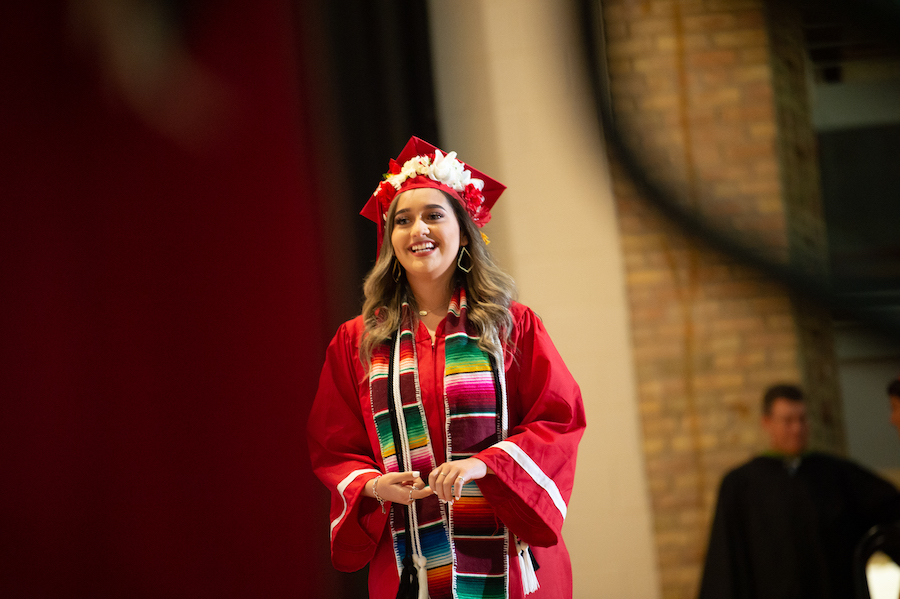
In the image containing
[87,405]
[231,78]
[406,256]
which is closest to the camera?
[406,256]

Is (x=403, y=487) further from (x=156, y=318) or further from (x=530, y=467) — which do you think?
(x=156, y=318)

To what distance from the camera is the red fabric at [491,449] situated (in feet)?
5.28

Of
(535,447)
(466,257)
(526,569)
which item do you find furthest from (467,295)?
(526,569)

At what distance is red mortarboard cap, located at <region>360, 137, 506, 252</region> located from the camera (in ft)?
6.05

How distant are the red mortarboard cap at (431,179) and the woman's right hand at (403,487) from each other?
70 centimetres

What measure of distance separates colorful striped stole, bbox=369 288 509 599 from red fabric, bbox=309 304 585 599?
38 millimetres

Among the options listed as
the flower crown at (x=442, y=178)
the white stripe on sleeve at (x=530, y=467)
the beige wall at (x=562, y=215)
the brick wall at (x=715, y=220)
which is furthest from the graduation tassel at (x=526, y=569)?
the brick wall at (x=715, y=220)

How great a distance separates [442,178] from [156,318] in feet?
4.25

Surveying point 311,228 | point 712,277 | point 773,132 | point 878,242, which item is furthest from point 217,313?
point 878,242

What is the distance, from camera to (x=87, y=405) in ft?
8.10

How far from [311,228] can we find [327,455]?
3.76ft

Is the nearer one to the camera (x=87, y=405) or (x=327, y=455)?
(x=327, y=455)

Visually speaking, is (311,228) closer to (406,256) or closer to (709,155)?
(406,256)

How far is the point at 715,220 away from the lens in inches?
111
